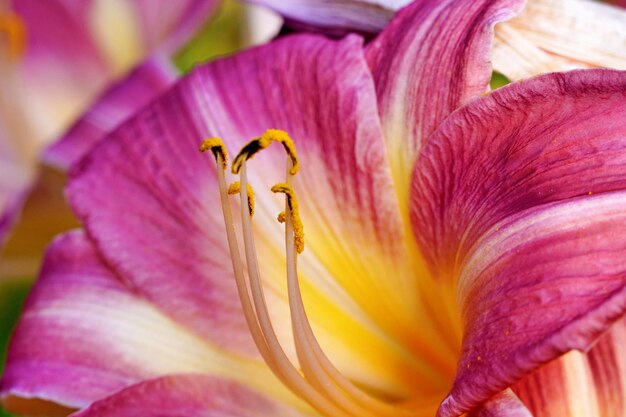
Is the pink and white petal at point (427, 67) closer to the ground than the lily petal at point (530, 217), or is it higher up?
higher up

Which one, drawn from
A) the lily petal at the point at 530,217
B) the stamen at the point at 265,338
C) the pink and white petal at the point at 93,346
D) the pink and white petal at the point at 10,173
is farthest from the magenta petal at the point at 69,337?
the pink and white petal at the point at 10,173

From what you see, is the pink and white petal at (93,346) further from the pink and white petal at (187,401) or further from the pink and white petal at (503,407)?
the pink and white petal at (503,407)

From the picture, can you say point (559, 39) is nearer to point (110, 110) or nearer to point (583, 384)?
point (583, 384)

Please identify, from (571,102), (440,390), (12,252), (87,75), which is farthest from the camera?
(87,75)

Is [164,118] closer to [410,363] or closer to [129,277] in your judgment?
[129,277]

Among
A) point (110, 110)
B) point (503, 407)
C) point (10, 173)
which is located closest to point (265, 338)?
point (503, 407)

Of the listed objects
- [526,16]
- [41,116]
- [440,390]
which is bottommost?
[440,390]

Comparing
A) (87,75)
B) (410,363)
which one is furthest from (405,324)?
(87,75)

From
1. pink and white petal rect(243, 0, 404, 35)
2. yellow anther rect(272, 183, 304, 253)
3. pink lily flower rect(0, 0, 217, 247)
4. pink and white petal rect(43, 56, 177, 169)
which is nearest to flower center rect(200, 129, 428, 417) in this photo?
yellow anther rect(272, 183, 304, 253)
